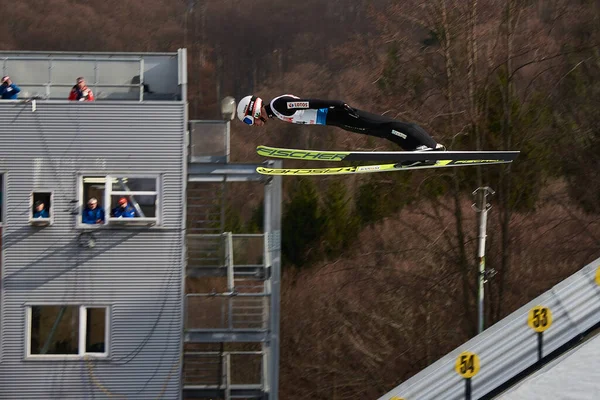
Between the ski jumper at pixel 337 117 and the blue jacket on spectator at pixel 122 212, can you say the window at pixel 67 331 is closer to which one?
the blue jacket on spectator at pixel 122 212

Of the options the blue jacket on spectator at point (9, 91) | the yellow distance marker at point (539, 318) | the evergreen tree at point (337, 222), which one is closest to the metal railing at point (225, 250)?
the blue jacket on spectator at point (9, 91)

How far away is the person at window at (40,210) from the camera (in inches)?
613

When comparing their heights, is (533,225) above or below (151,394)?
above

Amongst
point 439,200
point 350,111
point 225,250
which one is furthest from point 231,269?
point 439,200

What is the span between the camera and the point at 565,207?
26.3 metres

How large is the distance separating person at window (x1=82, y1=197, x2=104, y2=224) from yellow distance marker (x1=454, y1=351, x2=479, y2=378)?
8174 mm

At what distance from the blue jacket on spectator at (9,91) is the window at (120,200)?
1696 mm

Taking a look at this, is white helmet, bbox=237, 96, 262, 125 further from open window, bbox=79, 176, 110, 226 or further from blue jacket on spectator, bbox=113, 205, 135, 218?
open window, bbox=79, 176, 110, 226

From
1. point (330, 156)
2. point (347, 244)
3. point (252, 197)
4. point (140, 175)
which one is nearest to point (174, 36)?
point (252, 197)

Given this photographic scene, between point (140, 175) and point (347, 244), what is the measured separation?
19505 millimetres

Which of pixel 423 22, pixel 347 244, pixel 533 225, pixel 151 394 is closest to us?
pixel 151 394

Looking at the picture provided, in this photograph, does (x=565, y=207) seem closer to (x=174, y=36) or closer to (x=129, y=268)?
(x=129, y=268)

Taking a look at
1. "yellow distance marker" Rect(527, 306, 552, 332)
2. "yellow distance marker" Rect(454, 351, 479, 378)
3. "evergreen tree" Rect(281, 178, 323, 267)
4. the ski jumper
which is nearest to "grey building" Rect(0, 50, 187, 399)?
the ski jumper

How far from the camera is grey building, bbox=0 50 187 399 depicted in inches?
607
